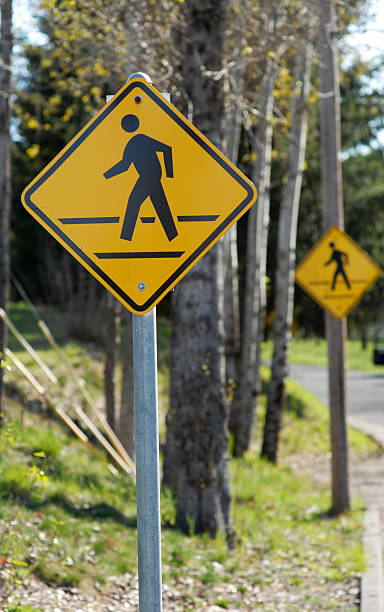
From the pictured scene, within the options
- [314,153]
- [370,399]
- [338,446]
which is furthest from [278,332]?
[370,399]

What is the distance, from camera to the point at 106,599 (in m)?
5.55

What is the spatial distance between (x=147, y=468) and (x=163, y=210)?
103cm

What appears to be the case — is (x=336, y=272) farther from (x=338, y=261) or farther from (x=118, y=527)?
(x=118, y=527)

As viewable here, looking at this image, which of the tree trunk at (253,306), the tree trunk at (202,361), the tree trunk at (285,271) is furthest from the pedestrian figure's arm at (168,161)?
the tree trunk at (285,271)

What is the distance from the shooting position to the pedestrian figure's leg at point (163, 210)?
120 inches

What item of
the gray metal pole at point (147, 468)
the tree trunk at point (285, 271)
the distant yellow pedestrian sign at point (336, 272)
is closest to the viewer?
the gray metal pole at point (147, 468)

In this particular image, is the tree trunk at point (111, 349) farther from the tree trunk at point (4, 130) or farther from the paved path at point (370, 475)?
the paved path at point (370, 475)

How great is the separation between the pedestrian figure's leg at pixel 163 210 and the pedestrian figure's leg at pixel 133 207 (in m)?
0.04

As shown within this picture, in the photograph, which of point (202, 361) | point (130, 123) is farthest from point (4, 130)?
point (130, 123)

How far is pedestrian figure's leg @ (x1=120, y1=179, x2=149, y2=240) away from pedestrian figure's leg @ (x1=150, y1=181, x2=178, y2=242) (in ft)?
0.13

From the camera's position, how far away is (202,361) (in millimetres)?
7332

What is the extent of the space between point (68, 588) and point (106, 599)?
0.31 meters

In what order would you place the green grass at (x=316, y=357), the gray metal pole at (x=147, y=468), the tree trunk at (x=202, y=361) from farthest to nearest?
the green grass at (x=316, y=357) → the tree trunk at (x=202, y=361) → the gray metal pole at (x=147, y=468)

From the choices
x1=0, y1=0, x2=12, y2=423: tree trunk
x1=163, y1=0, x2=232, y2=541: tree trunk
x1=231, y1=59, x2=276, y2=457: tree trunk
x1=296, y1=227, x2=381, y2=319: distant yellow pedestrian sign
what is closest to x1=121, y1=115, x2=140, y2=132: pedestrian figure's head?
x1=163, y1=0, x2=232, y2=541: tree trunk
